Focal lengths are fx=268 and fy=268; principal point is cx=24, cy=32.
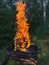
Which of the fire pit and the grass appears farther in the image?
the grass

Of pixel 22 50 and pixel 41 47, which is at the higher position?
pixel 22 50

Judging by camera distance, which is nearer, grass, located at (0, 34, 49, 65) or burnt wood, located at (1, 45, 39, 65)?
burnt wood, located at (1, 45, 39, 65)

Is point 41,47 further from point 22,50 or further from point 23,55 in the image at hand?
point 23,55

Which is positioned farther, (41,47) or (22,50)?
(41,47)

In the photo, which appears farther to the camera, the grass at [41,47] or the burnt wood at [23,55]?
the grass at [41,47]

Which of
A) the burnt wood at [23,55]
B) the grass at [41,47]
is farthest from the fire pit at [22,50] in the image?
the grass at [41,47]

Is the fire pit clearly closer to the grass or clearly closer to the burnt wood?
the burnt wood

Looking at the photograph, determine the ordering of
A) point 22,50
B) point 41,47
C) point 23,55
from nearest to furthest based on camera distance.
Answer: point 23,55
point 22,50
point 41,47

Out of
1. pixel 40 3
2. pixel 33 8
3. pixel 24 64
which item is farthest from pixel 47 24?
pixel 24 64

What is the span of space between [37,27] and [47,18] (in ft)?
2.69

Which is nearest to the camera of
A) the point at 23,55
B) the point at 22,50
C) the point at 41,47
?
the point at 23,55

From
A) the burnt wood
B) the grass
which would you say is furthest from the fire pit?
the grass

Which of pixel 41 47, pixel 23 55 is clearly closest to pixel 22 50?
pixel 23 55

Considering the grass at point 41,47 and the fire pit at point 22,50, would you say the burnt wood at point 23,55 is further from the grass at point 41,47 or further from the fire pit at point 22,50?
the grass at point 41,47
